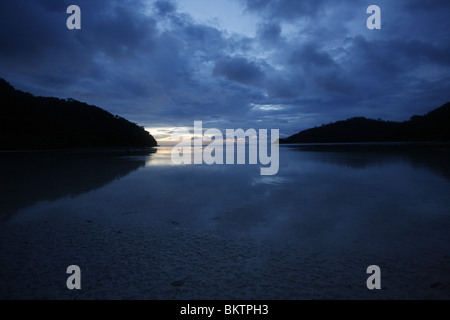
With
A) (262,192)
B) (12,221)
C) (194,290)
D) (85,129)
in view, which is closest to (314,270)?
(194,290)

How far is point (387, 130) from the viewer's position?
119 m

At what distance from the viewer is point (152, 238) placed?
4188 millimetres

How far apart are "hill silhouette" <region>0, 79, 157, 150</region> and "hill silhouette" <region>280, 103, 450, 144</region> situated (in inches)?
5152

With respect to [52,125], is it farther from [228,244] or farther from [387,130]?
[387,130]

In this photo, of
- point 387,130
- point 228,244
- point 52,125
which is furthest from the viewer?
point 387,130

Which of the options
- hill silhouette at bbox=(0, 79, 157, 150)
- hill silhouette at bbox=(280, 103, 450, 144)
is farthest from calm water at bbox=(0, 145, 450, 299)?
hill silhouette at bbox=(280, 103, 450, 144)

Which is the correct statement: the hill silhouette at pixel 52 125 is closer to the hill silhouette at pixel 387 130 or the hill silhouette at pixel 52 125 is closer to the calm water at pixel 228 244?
the calm water at pixel 228 244

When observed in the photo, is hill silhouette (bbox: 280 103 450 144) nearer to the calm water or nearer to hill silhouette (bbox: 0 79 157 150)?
the calm water

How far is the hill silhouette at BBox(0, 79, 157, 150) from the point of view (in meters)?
55.3

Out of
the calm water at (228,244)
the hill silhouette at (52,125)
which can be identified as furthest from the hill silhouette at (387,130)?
the hill silhouette at (52,125)

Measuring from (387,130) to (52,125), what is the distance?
161970mm

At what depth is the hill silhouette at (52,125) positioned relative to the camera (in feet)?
181

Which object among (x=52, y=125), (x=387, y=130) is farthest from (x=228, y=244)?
(x=387, y=130)

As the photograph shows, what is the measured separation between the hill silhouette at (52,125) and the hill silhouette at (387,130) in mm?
130868
